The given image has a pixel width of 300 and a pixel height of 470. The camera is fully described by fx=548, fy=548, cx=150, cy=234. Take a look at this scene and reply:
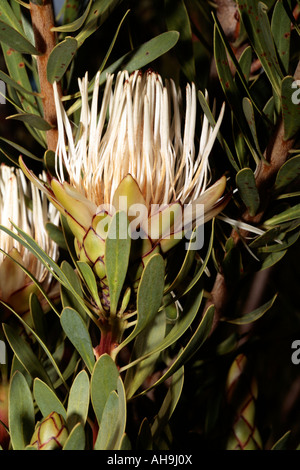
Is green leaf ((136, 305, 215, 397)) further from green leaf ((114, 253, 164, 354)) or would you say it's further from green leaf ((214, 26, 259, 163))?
green leaf ((214, 26, 259, 163))

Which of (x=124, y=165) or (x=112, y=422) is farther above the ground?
(x=124, y=165)

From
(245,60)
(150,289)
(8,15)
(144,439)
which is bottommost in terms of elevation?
(144,439)

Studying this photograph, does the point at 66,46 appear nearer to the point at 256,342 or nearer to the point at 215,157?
the point at 215,157

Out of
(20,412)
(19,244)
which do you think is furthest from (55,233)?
(20,412)

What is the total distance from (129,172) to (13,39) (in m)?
0.13

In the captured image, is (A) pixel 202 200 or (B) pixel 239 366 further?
(B) pixel 239 366

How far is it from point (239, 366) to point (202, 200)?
7.9 inches

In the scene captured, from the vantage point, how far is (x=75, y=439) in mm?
313

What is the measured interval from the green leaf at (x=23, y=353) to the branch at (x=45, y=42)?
6.6 inches

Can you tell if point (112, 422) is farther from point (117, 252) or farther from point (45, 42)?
point (45, 42)

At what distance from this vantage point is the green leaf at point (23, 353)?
1.31 feet

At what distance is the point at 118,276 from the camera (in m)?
0.35
